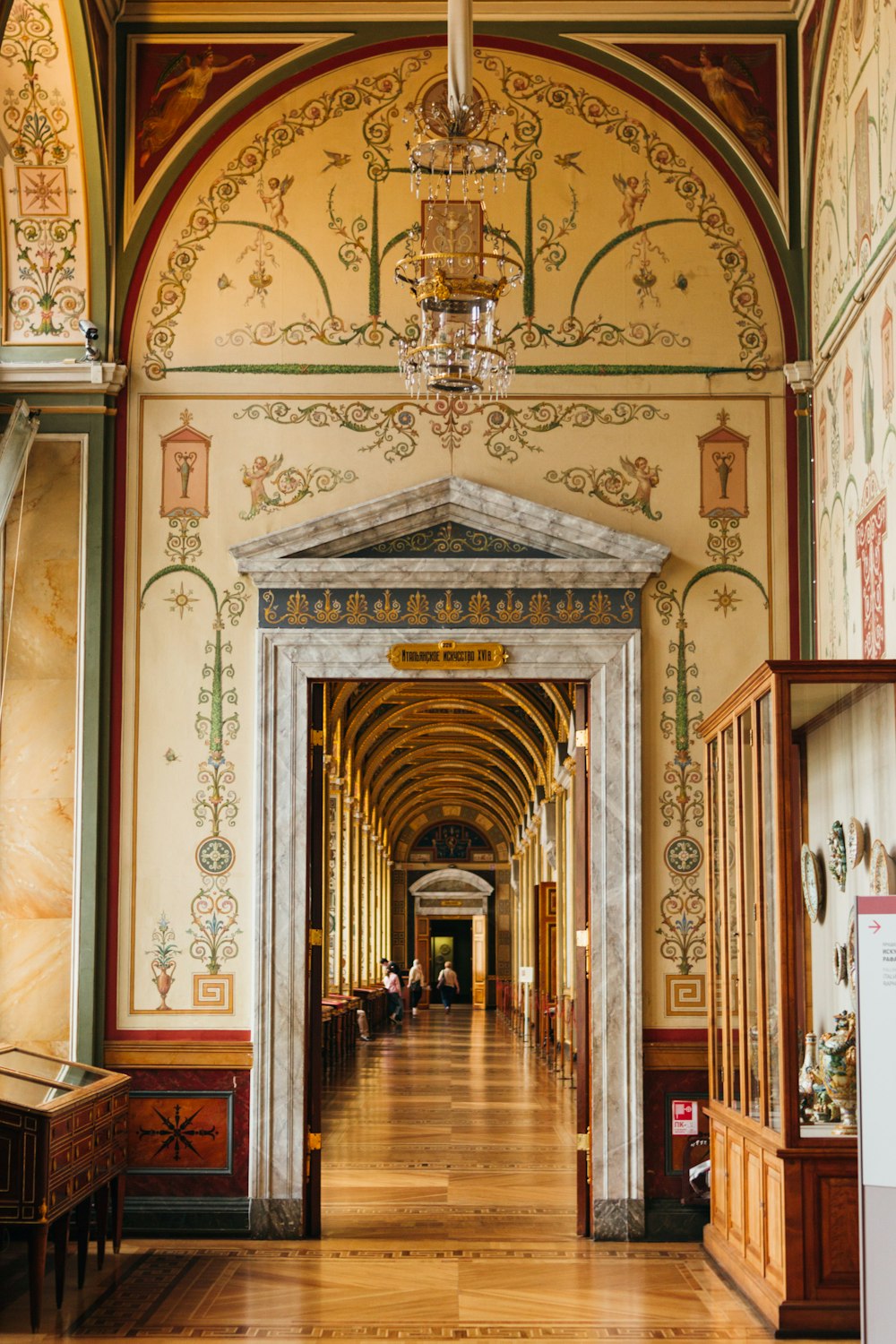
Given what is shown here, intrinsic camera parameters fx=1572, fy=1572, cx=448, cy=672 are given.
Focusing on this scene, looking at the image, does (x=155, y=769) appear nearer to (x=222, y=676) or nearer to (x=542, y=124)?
(x=222, y=676)

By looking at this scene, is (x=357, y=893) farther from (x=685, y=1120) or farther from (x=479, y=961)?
(x=685, y=1120)

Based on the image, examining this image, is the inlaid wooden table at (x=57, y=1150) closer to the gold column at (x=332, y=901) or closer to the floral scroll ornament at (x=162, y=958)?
the floral scroll ornament at (x=162, y=958)

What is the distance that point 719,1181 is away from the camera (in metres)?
8.61

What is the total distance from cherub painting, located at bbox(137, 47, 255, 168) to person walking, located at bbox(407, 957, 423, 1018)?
27749 mm

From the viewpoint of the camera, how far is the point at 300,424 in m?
9.90

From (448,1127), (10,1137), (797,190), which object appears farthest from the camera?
(448,1127)

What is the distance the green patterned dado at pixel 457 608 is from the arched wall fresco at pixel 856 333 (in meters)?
1.40

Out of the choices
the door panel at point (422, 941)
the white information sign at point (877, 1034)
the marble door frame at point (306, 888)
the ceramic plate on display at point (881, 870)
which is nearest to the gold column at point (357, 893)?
the door panel at point (422, 941)

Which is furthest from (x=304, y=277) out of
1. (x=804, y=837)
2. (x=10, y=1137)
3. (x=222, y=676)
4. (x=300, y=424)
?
(x=10, y=1137)

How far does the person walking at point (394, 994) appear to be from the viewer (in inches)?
1201

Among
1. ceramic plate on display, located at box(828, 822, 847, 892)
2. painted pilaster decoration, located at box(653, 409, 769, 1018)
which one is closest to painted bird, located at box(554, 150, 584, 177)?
painted pilaster decoration, located at box(653, 409, 769, 1018)

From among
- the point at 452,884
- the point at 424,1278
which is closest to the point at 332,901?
the point at 424,1278

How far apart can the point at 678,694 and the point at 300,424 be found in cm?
291

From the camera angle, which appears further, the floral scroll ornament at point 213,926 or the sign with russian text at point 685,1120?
the floral scroll ornament at point 213,926
